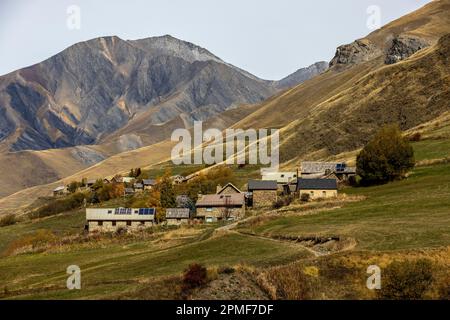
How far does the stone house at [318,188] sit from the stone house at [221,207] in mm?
10407

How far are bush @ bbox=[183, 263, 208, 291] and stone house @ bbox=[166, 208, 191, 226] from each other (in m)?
68.2

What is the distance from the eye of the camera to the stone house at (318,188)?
92.6m

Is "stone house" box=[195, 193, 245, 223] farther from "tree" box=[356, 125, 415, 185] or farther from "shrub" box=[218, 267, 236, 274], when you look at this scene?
"shrub" box=[218, 267, 236, 274]

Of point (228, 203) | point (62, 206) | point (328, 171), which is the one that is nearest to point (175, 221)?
point (228, 203)

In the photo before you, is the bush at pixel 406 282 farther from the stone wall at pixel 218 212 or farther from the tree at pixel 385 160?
the stone wall at pixel 218 212

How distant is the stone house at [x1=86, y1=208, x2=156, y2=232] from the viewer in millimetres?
110125

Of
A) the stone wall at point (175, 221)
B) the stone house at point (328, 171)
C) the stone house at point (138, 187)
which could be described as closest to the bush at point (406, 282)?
the stone wall at point (175, 221)

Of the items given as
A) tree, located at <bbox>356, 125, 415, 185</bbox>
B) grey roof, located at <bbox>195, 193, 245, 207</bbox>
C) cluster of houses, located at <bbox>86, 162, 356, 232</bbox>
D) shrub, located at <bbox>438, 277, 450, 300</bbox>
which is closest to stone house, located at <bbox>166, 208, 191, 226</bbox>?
cluster of houses, located at <bbox>86, 162, 356, 232</bbox>

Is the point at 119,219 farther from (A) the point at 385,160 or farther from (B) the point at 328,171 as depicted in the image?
(A) the point at 385,160

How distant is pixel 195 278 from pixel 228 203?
65.4m

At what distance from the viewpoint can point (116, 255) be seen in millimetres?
66562

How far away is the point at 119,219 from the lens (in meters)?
113
